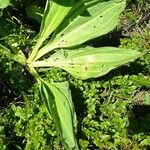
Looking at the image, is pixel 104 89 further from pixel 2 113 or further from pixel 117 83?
pixel 2 113

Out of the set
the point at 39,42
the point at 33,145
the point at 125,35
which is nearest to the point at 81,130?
the point at 33,145

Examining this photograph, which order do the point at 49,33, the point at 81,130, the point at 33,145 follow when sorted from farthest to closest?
the point at 49,33 < the point at 81,130 < the point at 33,145

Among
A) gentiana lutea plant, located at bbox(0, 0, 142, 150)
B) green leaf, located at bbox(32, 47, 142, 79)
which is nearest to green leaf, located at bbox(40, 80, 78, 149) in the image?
gentiana lutea plant, located at bbox(0, 0, 142, 150)

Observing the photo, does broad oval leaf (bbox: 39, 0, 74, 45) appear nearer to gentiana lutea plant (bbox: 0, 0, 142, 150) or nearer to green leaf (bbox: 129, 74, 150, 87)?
gentiana lutea plant (bbox: 0, 0, 142, 150)

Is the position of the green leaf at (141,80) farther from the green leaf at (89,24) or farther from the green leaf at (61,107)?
the green leaf at (61,107)

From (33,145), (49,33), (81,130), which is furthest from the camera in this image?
(49,33)

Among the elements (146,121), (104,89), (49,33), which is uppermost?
(49,33)

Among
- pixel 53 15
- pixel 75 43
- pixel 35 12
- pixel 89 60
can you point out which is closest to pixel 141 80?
pixel 89 60

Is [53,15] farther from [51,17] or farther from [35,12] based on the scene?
[35,12]

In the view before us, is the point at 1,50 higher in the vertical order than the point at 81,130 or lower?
higher
